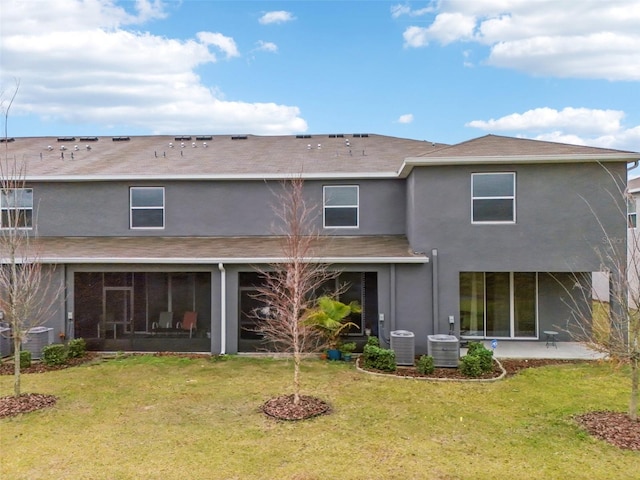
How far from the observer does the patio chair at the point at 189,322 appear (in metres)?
13.4

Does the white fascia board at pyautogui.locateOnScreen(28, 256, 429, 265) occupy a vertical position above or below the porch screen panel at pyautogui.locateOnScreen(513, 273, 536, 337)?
above

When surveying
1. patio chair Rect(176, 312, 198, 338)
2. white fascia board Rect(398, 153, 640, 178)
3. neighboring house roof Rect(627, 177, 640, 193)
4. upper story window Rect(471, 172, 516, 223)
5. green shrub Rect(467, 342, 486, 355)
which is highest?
neighboring house roof Rect(627, 177, 640, 193)

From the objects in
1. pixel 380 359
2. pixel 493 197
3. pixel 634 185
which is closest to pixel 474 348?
pixel 380 359

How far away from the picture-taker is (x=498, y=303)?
14375mm

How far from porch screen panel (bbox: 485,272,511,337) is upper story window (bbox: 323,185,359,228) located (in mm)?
4891

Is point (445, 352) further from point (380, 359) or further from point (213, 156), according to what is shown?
point (213, 156)

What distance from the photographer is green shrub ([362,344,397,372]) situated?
432 inches

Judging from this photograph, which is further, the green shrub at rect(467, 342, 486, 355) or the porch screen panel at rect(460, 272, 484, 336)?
the porch screen panel at rect(460, 272, 484, 336)

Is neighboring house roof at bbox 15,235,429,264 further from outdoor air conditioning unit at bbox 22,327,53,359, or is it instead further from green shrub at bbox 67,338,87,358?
green shrub at bbox 67,338,87,358

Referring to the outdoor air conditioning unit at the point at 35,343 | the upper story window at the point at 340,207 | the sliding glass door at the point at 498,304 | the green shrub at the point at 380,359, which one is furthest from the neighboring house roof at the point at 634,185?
the outdoor air conditioning unit at the point at 35,343

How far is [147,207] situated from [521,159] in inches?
482

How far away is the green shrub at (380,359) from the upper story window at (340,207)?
5.19m

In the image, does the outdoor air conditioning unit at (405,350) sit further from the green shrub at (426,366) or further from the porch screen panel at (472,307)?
the porch screen panel at (472,307)

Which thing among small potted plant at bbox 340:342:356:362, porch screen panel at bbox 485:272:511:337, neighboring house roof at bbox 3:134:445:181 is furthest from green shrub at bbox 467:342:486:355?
neighboring house roof at bbox 3:134:445:181
